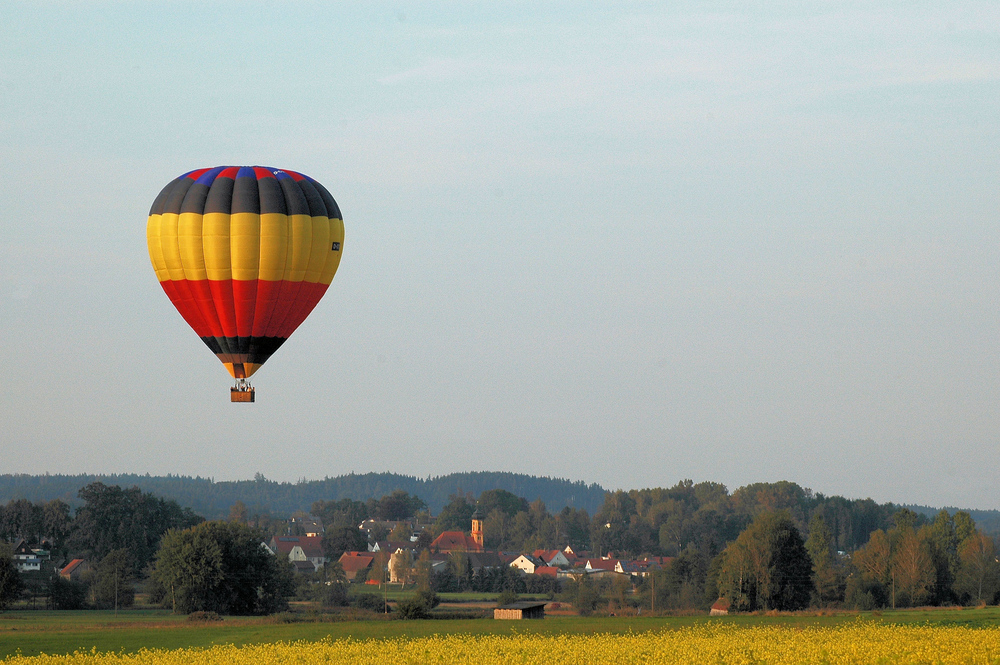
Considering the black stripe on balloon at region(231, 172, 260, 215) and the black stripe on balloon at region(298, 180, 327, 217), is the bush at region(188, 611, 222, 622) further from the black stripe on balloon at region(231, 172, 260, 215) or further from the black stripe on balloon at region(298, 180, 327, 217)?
the black stripe on balloon at region(231, 172, 260, 215)

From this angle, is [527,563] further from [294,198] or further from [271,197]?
[271,197]

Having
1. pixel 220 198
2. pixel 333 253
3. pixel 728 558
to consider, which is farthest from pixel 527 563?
pixel 220 198

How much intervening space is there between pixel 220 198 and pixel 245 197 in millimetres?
918

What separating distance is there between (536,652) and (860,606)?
5819 centimetres

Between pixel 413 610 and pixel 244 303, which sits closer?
pixel 244 303

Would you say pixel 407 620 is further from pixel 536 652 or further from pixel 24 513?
pixel 24 513

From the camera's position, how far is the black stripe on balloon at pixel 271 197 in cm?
4247

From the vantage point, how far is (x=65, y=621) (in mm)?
70562

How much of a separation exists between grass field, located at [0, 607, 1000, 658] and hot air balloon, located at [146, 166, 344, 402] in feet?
45.6

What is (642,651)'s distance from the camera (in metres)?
36.7

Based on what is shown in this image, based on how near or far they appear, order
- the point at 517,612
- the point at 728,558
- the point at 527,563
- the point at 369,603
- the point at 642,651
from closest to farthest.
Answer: the point at 642,651 < the point at 517,612 < the point at 728,558 < the point at 369,603 < the point at 527,563

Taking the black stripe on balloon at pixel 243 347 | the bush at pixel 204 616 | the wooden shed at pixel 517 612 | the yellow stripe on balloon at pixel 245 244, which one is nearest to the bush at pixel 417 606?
the wooden shed at pixel 517 612

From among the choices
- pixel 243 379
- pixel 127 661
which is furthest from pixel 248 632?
pixel 127 661

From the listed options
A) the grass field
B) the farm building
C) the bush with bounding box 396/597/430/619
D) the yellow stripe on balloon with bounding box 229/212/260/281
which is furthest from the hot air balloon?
the farm building
